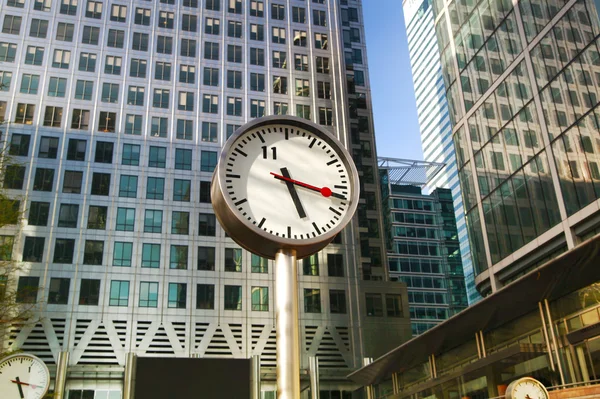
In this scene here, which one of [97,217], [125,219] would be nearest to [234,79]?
[125,219]

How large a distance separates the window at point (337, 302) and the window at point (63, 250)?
20946 millimetres

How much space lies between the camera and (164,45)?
198ft

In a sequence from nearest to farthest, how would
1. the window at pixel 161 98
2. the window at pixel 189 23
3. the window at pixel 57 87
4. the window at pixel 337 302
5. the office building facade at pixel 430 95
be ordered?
the window at pixel 337 302
the window at pixel 57 87
the window at pixel 161 98
the window at pixel 189 23
the office building facade at pixel 430 95

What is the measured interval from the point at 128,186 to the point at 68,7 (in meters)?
19.0

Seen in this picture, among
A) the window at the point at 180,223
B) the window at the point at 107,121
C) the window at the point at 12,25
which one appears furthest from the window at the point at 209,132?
the window at the point at 12,25

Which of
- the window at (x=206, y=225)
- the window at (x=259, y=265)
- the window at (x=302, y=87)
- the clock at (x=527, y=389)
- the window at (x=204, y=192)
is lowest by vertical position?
the clock at (x=527, y=389)

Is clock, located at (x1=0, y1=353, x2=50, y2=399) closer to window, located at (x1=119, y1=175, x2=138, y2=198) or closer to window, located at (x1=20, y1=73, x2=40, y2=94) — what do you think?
window, located at (x1=119, y1=175, x2=138, y2=198)

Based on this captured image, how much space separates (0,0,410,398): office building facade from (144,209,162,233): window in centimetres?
12

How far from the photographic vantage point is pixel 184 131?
56.8 m

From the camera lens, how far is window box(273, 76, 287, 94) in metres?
60.8

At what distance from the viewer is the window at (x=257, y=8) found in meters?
64.2

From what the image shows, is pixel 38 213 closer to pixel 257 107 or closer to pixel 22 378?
pixel 257 107

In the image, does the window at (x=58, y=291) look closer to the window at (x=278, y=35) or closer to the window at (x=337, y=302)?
the window at (x=337, y=302)

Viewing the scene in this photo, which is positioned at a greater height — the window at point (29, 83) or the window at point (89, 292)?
the window at point (29, 83)
